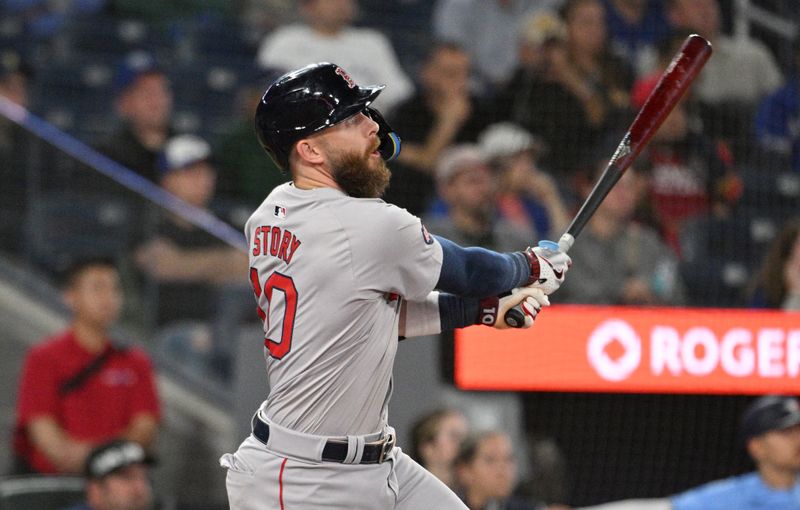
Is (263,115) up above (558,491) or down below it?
above

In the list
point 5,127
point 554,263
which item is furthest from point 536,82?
point 554,263

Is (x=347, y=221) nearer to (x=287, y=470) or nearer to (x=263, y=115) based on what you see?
(x=263, y=115)

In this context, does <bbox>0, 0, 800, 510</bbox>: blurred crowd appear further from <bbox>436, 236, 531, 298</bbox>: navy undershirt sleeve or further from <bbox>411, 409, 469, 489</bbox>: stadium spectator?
<bbox>436, 236, 531, 298</bbox>: navy undershirt sleeve

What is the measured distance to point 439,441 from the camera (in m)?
5.33

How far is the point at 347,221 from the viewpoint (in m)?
2.84

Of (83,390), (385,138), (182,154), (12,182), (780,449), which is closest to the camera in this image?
(385,138)

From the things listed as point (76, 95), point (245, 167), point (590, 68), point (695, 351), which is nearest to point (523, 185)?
point (590, 68)

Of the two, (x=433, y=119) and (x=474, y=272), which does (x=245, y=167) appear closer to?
(x=433, y=119)

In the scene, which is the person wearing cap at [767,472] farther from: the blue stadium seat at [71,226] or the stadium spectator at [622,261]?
the blue stadium seat at [71,226]

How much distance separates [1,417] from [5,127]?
132 centimetres

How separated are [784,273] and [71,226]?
3.33 meters

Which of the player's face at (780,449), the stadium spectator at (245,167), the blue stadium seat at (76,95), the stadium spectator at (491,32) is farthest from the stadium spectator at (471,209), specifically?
the blue stadium seat at (76,95)

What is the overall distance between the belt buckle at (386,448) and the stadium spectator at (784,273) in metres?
3.92

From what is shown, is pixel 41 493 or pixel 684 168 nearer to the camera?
pixel 41 493
